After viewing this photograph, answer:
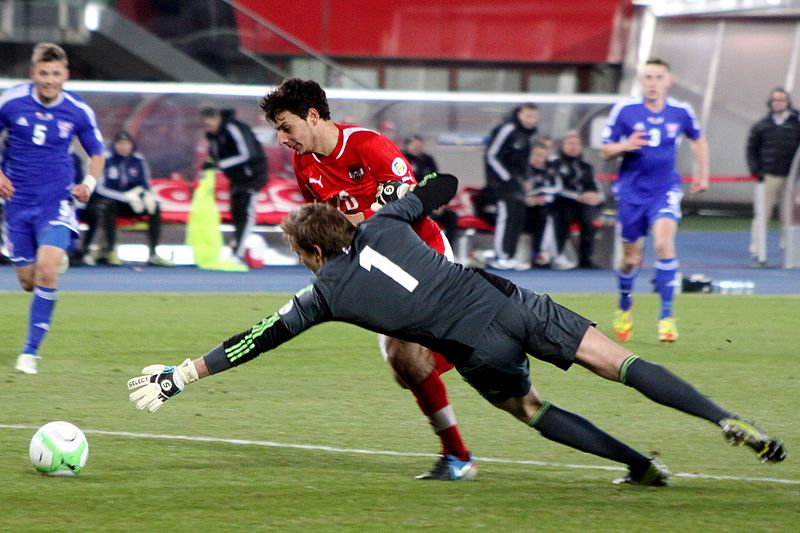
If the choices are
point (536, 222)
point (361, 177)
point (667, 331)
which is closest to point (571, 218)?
point (536, 222)

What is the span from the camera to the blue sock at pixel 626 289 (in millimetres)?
11492

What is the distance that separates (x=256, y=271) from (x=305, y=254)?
40.8ft

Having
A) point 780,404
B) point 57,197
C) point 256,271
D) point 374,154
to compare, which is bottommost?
point 256,271

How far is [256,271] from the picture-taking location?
18.0 m

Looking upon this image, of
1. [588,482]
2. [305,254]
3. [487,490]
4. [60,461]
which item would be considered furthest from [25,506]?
[588,482]

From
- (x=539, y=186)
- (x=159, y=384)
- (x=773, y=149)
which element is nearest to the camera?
(x=159, y=384)

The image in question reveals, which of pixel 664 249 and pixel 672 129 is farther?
pixel 672 129

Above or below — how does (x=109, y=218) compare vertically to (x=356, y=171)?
below

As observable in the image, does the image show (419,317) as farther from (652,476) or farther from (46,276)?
(46,276)

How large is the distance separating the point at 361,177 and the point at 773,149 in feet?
44.4

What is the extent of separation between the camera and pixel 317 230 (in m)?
5.56

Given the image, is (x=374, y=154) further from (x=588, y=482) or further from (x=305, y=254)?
(x=588, y=482)

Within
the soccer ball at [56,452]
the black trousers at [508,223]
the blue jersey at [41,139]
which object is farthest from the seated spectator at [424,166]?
the soccer ball at [56,452]

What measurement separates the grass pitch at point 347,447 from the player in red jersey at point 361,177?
0.85 ft
